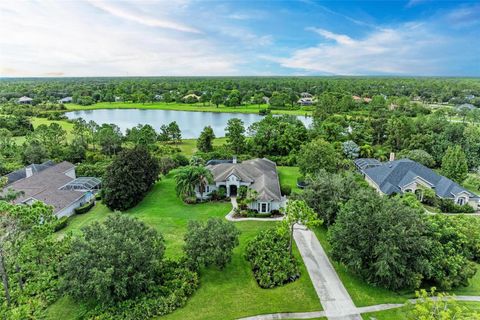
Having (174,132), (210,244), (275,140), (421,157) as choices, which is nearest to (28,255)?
(210,244)

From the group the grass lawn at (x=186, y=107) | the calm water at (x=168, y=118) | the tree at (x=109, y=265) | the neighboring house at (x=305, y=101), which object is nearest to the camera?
the tree at (x=109, y=265)

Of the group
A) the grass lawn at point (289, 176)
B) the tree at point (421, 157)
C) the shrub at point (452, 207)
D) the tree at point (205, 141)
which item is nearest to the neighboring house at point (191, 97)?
the tree at point (205, 141)

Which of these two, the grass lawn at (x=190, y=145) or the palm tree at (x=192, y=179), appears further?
the grass lawn at (x=190, y=145)

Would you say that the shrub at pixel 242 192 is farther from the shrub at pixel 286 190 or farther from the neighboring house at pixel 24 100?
the neighboring house at pixel 24 100

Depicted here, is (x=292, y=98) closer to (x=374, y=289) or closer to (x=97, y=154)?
(x=97, y=154)

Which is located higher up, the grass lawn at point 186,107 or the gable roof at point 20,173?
the grass lawn at point 186,107

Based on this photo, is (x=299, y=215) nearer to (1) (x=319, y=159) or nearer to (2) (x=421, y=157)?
(1) (x=319, y=159)

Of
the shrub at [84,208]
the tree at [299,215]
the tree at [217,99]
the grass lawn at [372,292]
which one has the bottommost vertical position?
the shrub at [84,208]
